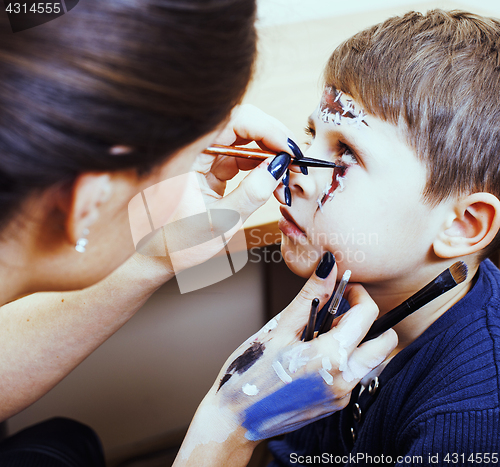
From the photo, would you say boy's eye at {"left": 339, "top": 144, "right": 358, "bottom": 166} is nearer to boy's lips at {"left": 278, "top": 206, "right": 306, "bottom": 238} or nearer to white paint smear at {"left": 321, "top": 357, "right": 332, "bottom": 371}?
boy's lips at {"left": 278, "top": 206, "right": 306, "bottom": 238}

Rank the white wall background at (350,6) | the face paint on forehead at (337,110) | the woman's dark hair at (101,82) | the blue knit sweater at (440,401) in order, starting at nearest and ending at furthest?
the woman's dark hair at (101,82)
the blue knit sweater at (440,401)
the face paint on forehead at (337,110)
the white wall background at (350,6)

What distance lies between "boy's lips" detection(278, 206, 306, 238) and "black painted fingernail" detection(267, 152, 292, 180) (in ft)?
0.39

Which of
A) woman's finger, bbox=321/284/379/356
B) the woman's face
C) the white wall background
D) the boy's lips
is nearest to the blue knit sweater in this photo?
woman's finger, bbox=321/284/379/356

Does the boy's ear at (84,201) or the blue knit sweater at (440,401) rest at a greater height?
the boy's ear at (84,201)

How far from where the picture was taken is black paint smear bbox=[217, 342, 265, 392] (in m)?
0.54

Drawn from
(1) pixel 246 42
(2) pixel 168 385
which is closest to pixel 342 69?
(1) pixel 246 42

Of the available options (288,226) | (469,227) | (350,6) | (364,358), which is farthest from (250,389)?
(350,6)

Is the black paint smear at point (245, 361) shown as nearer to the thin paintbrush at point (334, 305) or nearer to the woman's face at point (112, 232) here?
the thin paintbrush at point (334, 305)

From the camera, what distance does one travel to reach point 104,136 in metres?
0.29

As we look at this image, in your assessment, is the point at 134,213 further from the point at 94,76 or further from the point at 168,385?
the point at 168,385

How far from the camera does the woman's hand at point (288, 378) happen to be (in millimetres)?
492

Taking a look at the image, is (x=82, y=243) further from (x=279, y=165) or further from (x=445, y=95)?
(x=445, y=95)

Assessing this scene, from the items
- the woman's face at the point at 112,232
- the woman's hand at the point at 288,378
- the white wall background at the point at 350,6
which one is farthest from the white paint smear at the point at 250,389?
→ the white wall background at the point at 350,6

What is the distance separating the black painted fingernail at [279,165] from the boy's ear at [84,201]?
0.24 meters
